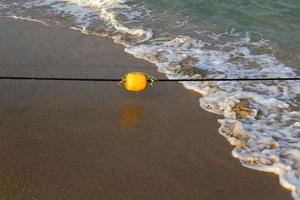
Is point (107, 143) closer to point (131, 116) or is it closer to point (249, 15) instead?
point (131, 116)

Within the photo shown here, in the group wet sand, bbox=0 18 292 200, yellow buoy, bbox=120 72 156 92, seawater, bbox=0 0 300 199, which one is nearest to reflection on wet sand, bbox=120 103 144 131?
wet sand, bbox=0 18 292 200

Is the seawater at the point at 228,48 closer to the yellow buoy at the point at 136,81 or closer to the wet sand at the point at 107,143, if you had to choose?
the wet sand at the point at 107,143

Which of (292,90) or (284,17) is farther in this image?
(284,17)

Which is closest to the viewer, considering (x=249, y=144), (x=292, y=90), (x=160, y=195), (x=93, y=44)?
(x=160, y=195)

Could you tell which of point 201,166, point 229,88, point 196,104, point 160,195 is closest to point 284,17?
point 229,88

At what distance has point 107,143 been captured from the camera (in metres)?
4.85

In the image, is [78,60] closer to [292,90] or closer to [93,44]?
[93,44]

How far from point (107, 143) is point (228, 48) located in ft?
12.2

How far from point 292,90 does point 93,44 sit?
3427mm

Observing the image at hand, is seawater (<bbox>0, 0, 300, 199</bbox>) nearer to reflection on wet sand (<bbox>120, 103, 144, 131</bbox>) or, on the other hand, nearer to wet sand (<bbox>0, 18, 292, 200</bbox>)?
wet sand (<bbox>0, 18, 292, 200</bbox>)

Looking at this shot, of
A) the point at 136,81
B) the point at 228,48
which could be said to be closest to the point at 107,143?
the point at 136,81

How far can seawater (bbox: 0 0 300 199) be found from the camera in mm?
5070

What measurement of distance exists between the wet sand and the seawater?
0.29m

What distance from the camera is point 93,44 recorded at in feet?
25.1
